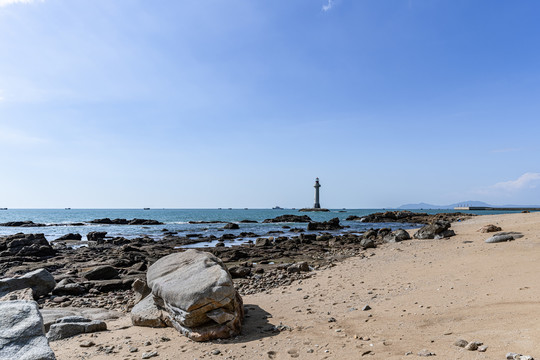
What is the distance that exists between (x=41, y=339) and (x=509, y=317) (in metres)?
7.32

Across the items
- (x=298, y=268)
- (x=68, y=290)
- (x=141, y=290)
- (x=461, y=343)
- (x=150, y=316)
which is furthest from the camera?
(x=298, y=268)

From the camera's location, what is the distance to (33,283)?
38.6 ft

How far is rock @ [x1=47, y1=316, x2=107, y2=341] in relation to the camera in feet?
22.8

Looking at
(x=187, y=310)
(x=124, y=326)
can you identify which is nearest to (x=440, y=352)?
(x=187, y=310)

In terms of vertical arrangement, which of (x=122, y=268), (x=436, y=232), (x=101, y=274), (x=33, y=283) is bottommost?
(x=122, y=268)

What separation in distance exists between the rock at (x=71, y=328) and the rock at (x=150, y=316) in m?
0.70

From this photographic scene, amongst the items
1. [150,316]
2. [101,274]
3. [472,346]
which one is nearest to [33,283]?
[101,274]

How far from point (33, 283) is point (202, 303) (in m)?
9.08

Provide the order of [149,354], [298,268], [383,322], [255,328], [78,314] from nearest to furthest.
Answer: [149,354]
[383,322]
[255,328]
[78,314]
[298,268]

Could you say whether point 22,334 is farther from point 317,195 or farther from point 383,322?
point 317,195

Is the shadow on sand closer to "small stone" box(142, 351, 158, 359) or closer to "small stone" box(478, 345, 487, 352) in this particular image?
"small stone" box(142, 351, 158, 359)

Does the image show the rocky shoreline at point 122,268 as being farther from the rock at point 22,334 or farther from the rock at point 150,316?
the rock at point 22,334

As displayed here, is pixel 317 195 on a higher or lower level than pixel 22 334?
higher

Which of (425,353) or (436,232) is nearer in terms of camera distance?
(425,353)
